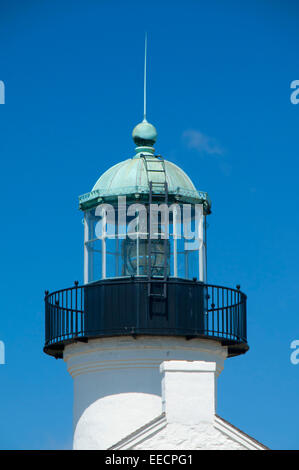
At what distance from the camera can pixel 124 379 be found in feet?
109

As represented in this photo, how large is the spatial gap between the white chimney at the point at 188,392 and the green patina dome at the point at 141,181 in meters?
5.20

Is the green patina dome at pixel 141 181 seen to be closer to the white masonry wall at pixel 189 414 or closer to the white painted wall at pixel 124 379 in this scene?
the white painted wall at pixel 124 379

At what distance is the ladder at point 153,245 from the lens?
33.0 meters

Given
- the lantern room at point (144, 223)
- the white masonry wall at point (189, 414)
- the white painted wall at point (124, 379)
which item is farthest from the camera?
the lantern room at point (144, 223)

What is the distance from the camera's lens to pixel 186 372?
29.9 metres

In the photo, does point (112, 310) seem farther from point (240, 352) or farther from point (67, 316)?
point (240, 352)

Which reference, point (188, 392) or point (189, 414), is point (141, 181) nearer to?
point (188, 392)

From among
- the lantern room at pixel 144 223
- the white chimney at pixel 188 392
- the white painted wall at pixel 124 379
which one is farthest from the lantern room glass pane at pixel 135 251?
the white chimney at pixel 188 392

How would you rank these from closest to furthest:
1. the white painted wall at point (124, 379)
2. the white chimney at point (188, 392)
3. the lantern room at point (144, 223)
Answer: the white chimney at point (188, 392)
the white painted wall at point (124, 379)
the lantern room at point (144, 223)

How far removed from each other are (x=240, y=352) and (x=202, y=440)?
18.3 ft

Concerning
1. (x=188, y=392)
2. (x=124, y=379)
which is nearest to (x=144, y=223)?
(x=124, y=379)

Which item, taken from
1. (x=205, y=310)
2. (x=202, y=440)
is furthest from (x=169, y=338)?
(x=202, y=440)

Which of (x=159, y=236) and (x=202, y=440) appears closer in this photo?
(x=202, y=440)

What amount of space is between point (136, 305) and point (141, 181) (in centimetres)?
288
